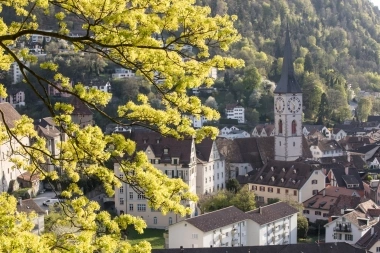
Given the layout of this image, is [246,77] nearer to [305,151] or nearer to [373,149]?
[373,149]

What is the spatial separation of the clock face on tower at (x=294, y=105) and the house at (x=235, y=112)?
89.1ft

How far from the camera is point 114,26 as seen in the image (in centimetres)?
795

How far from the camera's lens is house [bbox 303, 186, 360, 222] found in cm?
4469

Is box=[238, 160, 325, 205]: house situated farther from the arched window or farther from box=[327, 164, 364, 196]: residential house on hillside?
the arched window

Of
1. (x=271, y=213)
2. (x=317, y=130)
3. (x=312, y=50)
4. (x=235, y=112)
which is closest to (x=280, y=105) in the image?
(x=271, y=213)

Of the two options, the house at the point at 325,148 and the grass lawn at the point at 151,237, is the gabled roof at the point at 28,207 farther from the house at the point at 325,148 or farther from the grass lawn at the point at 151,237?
the house at the point at 325,148

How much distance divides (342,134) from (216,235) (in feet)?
172

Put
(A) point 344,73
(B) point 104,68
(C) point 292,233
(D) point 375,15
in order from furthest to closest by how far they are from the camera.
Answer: (D) point 375,15, (A) point 344,73, (B) point 104,68, (C) point 292,233

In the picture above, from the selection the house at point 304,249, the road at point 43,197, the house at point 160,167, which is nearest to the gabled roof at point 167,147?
Result: the house at point 160,167

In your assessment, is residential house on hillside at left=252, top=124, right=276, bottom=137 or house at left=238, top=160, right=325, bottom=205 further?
residential house on hillside at left=252, top=124, right=276, bottom=137

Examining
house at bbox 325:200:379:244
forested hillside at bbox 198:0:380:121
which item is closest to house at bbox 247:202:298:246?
house at bbox 325:200:379:244

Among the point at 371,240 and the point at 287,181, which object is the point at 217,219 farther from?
the point at 287,181

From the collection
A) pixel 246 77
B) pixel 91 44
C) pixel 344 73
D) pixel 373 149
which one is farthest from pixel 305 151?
pixel 344 73

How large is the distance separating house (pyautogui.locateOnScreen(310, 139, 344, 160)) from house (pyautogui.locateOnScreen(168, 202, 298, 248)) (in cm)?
2803
